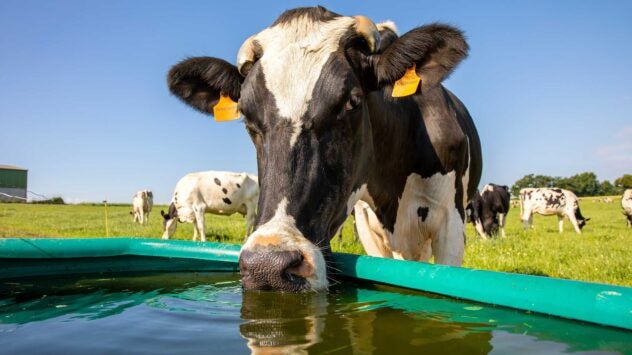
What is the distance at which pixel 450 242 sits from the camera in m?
4.20

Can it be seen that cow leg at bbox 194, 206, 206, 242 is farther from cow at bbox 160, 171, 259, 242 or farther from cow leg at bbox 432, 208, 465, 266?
cow leg at bbox 432, 208, 465, 266

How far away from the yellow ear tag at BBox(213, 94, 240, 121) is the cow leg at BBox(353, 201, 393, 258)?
1.38 m

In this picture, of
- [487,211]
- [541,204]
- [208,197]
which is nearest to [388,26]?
[208,197]

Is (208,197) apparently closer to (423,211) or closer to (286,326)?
(423,211)

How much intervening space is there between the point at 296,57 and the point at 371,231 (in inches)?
84.6

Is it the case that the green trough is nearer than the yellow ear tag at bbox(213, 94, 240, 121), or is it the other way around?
the green trough

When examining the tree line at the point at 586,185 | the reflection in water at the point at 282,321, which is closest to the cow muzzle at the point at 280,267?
the reflection in water at the point at 282,321

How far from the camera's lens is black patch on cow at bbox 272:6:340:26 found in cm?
340

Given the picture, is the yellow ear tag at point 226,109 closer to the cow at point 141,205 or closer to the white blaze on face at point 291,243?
the white blaze on face at point 291,243

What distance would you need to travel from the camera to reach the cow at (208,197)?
1739 centimetres

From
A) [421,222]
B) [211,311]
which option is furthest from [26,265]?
[421,222]

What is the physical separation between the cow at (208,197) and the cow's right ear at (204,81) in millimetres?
13006

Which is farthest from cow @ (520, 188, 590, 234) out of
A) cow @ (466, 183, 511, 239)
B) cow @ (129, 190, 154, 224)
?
cow @ (129, 190, 154, 224)

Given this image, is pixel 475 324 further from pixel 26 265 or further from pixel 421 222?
pixel 26 265
